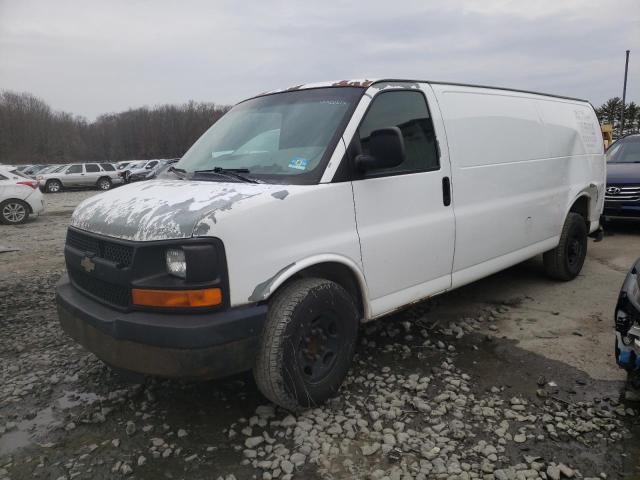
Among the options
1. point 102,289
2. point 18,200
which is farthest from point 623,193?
point 18,200

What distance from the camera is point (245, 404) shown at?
3070 mm

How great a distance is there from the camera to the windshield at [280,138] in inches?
121

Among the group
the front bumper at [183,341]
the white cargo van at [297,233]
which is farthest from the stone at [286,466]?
the front bumper at [183,341]

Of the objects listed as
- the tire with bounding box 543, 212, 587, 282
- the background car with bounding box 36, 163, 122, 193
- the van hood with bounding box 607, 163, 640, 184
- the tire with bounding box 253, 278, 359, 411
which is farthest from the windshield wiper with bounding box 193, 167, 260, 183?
the background car with bounding box 36, 163, 122, 193

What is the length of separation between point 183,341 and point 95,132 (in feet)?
266

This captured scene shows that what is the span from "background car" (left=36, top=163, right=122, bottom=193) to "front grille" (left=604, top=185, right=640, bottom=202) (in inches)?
965

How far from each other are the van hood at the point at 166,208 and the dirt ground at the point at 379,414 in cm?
116

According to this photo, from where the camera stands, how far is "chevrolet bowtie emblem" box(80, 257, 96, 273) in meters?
2.86

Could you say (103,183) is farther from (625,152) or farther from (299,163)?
(299,163)

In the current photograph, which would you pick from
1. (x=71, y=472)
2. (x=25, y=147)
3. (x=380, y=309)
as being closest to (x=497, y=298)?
(x=380, y=309)

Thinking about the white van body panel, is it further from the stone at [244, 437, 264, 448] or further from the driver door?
the stone at [244, 437, 264, 448]

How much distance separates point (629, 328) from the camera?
2826 mm

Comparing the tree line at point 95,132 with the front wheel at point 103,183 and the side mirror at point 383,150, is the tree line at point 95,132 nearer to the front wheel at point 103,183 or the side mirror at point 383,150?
the front wheel at point 103,183

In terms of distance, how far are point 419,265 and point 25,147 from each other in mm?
72842
